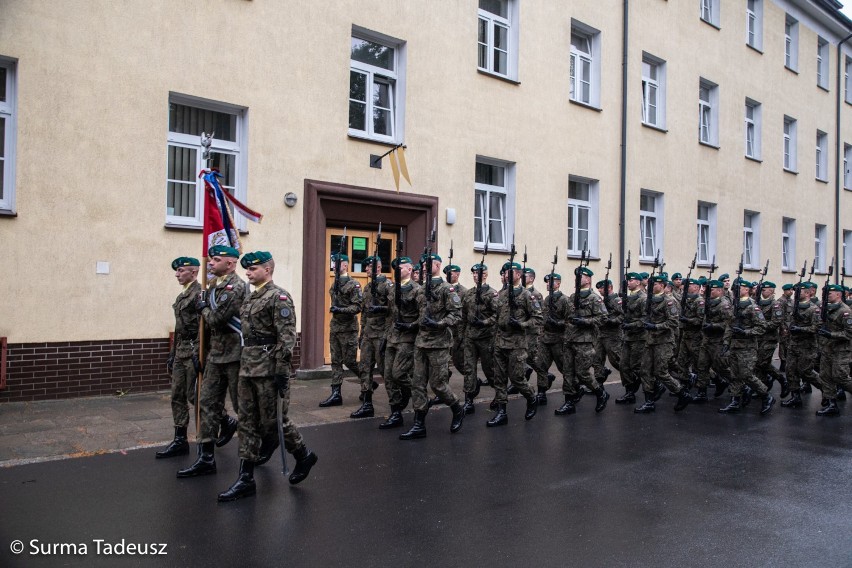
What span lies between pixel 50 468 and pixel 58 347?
3.35 meters

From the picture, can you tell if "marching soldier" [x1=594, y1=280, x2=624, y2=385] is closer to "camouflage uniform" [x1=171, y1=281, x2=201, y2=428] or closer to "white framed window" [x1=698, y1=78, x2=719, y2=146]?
"camouflage uniform" [x1=171, y1=281, x2=201, y2=428]

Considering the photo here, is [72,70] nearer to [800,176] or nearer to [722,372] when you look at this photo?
[722,372]

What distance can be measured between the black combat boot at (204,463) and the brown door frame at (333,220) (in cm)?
536

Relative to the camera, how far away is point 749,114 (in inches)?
885

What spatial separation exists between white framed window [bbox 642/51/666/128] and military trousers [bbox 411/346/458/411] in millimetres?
12689

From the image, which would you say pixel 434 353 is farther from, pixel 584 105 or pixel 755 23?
pixel 755 23

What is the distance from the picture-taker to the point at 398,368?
8.22 metres

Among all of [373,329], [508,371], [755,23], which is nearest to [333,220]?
[373,329]

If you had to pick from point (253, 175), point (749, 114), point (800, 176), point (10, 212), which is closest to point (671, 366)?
point (253, 175)

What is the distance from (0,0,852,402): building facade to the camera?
9000 mm

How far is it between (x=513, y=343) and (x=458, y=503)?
3.67m

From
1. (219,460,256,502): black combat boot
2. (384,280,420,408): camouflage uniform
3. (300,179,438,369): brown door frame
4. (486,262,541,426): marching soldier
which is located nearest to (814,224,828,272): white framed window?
(300,179,438,369): brown door frame

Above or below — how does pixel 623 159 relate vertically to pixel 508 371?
above

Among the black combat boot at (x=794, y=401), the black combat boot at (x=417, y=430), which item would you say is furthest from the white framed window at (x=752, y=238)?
the black combat boot at (x=417, y=430)
